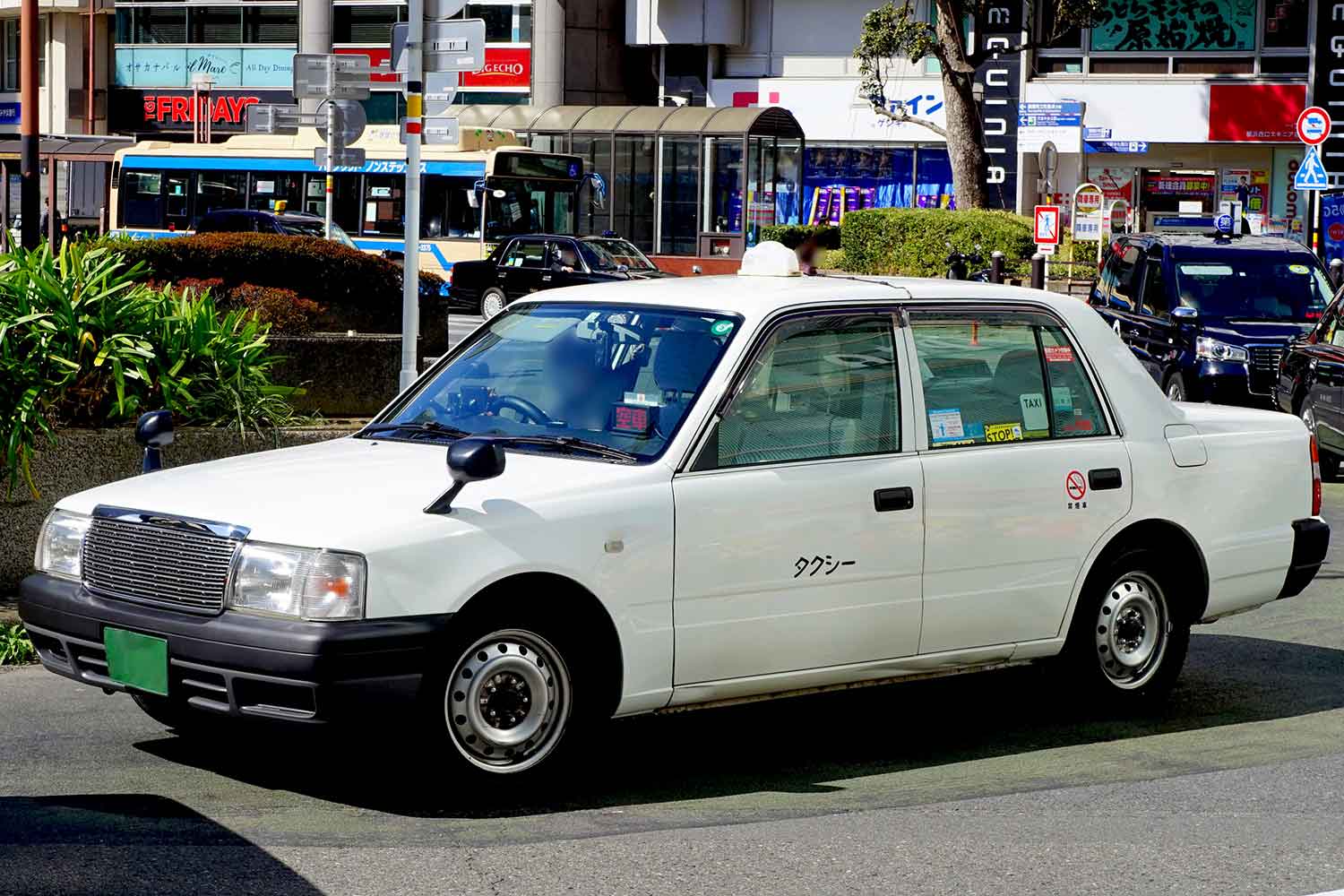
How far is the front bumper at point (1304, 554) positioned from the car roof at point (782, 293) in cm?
134

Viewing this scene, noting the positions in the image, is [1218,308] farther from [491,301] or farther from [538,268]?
[491,301]

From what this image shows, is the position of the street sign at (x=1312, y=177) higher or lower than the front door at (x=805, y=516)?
higher

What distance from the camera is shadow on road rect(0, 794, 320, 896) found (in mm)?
4922

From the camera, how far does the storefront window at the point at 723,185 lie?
38.1 metres

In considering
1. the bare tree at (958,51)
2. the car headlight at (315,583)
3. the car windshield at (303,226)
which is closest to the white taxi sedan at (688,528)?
the car headlight at (315,583)

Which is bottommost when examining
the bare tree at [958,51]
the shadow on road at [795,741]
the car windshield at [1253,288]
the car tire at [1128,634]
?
the shadow on road at [795,741]

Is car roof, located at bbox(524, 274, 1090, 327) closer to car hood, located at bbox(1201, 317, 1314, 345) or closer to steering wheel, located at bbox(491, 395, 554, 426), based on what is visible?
steering wheel, located at bbox(491, 395, 554, 426)

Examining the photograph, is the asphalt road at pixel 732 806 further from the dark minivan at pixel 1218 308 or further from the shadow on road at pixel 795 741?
the dark minivan at pixel 1218 308

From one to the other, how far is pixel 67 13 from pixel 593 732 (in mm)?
59121

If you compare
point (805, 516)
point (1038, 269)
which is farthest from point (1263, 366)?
point (805, 516)

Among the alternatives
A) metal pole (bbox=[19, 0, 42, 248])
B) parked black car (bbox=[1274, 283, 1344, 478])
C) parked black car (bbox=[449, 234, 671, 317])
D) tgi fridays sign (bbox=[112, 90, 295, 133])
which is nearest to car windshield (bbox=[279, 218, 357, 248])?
parked black car (bbox=[449, 234, 671, 317])

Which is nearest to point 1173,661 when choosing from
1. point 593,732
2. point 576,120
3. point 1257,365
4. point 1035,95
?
point 593,732

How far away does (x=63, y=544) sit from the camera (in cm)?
614

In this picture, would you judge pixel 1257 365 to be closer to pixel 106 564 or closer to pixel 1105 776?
pixel 1105 776
